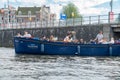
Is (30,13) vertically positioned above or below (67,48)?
above

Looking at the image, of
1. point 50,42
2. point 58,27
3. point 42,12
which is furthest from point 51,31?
point 42,12

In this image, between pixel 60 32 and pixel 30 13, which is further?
pixel 30 13

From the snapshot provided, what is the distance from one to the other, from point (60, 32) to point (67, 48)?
18.8 meters

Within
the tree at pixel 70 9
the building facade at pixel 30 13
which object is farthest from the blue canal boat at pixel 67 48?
the building facade at pixel 30 13

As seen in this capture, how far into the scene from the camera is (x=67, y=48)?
40781 millimetres

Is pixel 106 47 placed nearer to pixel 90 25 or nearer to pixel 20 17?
pixel 90 25

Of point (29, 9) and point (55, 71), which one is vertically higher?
point (29, 9)

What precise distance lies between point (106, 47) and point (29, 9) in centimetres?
10959

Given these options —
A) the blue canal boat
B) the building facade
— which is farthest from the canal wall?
the building facade

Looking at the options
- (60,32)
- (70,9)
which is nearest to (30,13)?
(70,9)

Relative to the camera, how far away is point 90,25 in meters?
55.6

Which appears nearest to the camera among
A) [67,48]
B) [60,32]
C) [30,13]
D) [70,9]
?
[67,48]

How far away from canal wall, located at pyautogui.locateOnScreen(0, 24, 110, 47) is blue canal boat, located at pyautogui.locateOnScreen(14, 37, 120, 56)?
12.1m

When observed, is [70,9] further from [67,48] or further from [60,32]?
[67,48]
